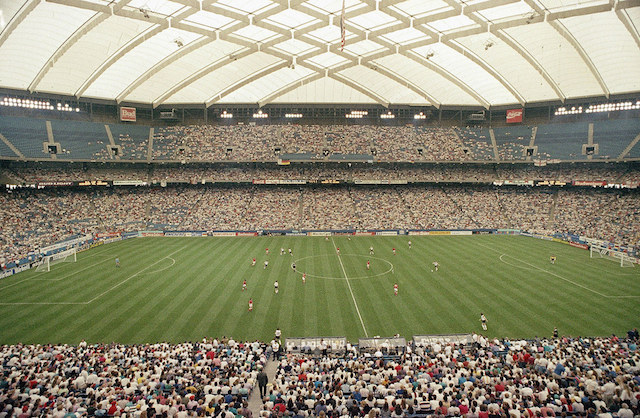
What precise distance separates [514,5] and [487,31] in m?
3.98

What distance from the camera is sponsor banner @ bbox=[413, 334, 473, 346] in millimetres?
17600

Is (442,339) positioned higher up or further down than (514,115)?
further down

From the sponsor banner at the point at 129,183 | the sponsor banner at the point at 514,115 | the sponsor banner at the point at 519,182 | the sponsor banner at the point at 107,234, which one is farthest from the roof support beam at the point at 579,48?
the sponsor banner at the point at 129,183

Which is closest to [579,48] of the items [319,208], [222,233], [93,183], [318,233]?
[319,208]

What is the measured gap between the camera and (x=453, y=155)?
60.2 meters

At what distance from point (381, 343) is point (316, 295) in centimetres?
907

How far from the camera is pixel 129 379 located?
13.3 m

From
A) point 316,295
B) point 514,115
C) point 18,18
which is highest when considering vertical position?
point 18,18

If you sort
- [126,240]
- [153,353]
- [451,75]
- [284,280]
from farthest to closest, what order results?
1. [451,75]
2. [126,240]
3. [284,280]
4. [153,353]

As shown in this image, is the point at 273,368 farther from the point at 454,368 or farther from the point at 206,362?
the point at 454,368

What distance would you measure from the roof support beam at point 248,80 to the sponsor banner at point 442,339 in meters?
42.6

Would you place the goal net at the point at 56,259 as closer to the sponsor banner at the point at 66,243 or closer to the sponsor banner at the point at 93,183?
the sponsor banner at the point at 66,243

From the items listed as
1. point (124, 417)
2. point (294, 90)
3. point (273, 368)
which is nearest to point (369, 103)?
point (294, 90)

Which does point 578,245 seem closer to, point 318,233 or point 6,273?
point 318,233
